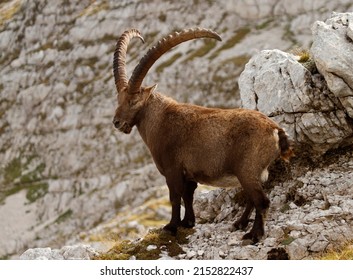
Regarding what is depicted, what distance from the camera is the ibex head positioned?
1621 centimetres

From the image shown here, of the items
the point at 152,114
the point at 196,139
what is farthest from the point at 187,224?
the point at 152,114

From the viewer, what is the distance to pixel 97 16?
142 meters

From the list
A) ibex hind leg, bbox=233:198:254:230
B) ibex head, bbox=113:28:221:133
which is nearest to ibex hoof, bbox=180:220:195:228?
ibex hind leg, bbox=233:198:254:230

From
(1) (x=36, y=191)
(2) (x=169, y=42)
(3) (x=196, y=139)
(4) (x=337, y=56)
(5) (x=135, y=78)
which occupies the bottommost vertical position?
(1) (x=36, y=191)

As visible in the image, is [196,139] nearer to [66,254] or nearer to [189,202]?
[189,202]

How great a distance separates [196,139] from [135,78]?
2903 millimetres

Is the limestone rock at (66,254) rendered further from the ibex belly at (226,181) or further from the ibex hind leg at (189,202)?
the ibex belly at (226,181)

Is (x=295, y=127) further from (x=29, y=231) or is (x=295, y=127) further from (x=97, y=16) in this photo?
(x=97, y=16)

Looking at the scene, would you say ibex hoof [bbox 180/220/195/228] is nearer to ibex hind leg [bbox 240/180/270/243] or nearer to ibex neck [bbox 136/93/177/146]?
ibex hind leg [bbox 240/180/270/243]

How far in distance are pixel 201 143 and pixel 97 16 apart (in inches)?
5254

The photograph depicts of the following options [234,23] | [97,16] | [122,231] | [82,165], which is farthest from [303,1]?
[122,231]

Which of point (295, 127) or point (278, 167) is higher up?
point (295, 127)

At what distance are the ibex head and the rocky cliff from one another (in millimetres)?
78914

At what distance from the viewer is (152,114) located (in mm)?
17188
